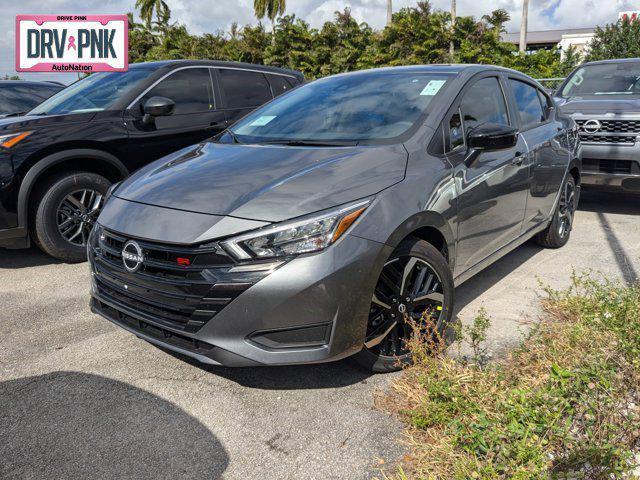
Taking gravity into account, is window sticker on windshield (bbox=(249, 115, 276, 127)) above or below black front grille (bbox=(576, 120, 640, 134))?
below

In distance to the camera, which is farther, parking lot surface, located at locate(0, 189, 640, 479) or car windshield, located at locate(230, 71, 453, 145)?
car windshield, located at locate(230, 71, 453, 145)

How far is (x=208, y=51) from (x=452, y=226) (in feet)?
116

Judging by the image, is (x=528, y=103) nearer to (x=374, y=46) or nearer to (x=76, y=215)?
(x=76, y=215)

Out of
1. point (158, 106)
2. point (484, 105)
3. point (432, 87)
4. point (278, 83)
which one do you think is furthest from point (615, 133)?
point (158, 106)

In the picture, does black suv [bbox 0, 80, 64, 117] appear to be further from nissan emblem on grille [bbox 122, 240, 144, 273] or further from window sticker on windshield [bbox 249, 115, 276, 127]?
nissan emblem on grille [bbox 122, 240, 144, 273]

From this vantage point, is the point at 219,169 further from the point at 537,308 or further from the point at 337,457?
the point at 537,308

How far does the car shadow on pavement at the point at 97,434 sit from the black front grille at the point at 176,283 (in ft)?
1.49

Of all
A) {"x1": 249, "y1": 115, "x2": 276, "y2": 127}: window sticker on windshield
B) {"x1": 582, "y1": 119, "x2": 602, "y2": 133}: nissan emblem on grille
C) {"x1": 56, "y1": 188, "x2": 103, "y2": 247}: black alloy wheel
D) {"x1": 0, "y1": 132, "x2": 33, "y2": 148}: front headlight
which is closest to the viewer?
{"x1": 249, "y1": 115, "x2": 276, "y2": 127}: window sticker on windshield

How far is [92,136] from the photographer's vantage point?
5.11 metres

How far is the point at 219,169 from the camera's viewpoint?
313 cm

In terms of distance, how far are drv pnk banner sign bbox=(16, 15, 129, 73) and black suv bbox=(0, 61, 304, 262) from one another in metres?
2.53

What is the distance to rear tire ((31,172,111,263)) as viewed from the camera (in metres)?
4.87

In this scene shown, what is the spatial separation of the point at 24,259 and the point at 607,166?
6.36m

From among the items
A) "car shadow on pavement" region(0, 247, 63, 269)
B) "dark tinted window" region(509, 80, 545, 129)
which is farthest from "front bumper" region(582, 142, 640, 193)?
"car shadow on pavement" region(0, 247, 63, 269)
